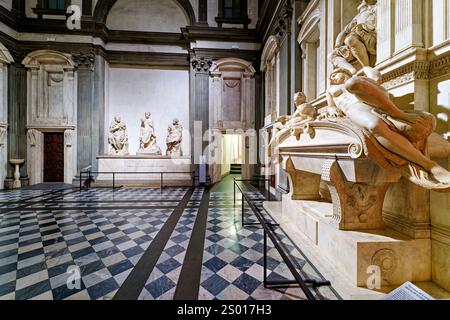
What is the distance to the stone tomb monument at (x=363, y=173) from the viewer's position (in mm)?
1706

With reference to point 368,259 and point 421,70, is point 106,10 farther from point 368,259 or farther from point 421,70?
point 368,259

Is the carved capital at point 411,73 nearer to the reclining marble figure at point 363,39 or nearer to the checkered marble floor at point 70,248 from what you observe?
the reclining marble figure at point 363,39

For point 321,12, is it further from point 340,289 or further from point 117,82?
point 117,82

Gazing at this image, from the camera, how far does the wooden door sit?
950 cm

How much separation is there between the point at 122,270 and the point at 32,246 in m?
1.83

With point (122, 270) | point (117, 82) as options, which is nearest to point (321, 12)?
point (122, 270)

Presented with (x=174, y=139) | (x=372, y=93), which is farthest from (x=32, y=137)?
(x=372, y=93)

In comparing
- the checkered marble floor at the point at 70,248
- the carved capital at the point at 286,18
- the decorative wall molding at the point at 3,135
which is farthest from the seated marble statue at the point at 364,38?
the decorative wall molding at the point at 3,135

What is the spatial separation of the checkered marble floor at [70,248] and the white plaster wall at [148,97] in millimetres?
6268

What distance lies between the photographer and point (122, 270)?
2572 millimetres

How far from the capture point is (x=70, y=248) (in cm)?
315

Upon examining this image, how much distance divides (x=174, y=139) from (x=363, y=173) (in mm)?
8661
